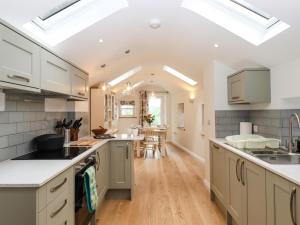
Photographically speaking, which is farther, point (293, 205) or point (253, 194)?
point (253, 194)

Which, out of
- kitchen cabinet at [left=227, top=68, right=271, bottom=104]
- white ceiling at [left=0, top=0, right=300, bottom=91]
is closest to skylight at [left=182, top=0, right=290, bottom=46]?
white ceiling at [left=0, top=0, right=300, bottom=91]

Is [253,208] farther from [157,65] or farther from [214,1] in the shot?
[157,65]

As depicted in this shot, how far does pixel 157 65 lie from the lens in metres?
5.71

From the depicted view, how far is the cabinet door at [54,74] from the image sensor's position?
6.68 feet

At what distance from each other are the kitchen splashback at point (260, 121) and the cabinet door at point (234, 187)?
2.49 feet

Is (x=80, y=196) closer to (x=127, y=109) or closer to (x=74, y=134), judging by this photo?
(x=74, y=134)

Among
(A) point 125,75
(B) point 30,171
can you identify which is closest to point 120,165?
(B) point 30,171

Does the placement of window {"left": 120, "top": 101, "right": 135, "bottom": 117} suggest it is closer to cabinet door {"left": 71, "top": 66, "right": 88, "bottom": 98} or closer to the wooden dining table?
the wooden dining table

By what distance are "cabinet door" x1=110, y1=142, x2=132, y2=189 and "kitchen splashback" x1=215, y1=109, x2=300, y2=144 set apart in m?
1.46

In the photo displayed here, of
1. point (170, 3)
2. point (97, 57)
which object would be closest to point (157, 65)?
point (97, 57)

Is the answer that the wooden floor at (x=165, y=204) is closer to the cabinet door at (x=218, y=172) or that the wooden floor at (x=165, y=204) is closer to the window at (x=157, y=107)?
the cabinet door at (x=218, y=172)

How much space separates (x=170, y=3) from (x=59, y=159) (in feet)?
Result: 6.34

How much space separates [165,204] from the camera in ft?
10.8

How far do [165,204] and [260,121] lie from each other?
1.80m
